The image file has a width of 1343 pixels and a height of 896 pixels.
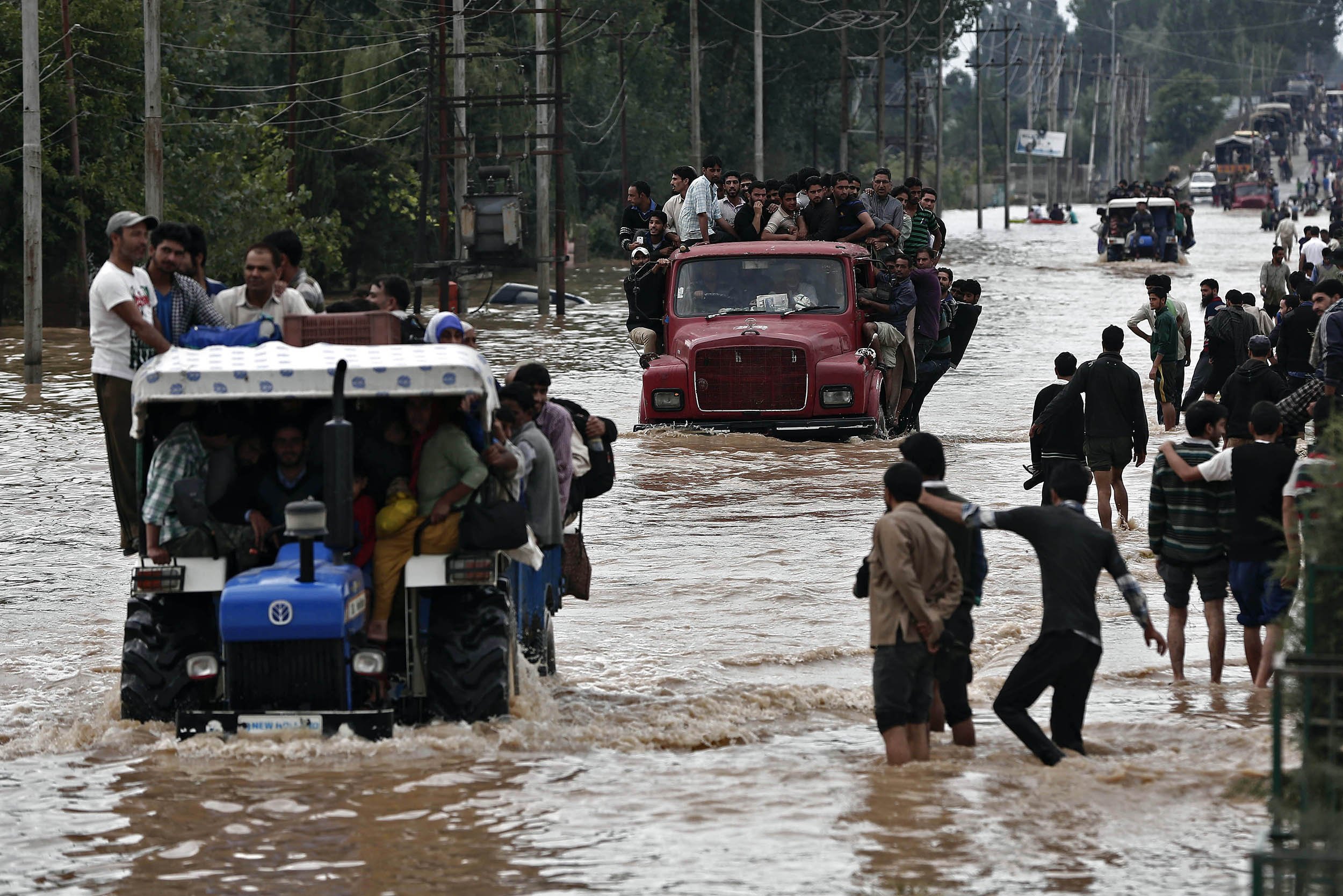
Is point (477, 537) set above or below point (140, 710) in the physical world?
above

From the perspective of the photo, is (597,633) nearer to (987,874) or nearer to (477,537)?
(477,537)

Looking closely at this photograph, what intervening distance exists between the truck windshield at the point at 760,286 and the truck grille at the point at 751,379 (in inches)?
24.6

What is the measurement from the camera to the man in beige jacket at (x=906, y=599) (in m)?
8.09

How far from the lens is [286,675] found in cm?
850

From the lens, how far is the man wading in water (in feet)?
27.6

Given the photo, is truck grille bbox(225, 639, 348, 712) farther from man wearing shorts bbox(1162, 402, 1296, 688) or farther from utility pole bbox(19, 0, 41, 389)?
utility pole bbox(19, 0, 41, 389)

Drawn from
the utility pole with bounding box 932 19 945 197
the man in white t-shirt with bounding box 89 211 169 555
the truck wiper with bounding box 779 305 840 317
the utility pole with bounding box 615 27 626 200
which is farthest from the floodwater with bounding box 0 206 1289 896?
the utility pole with bounding box 932 19 945 197

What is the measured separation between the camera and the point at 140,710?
891 cm

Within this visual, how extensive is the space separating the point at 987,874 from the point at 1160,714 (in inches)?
117

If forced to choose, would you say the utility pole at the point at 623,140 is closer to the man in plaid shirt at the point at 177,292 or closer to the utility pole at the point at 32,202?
the utility pole at the point at 32,202

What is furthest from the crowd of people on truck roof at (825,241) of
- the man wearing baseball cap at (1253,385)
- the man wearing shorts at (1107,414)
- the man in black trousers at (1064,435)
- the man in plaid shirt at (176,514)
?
the man in plaid shirt at (176,514)

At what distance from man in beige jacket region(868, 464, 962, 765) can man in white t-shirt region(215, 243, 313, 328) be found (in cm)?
339

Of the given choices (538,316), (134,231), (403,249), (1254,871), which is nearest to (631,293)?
(134,231)

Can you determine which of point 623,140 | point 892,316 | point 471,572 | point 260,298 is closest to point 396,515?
point 471,572
